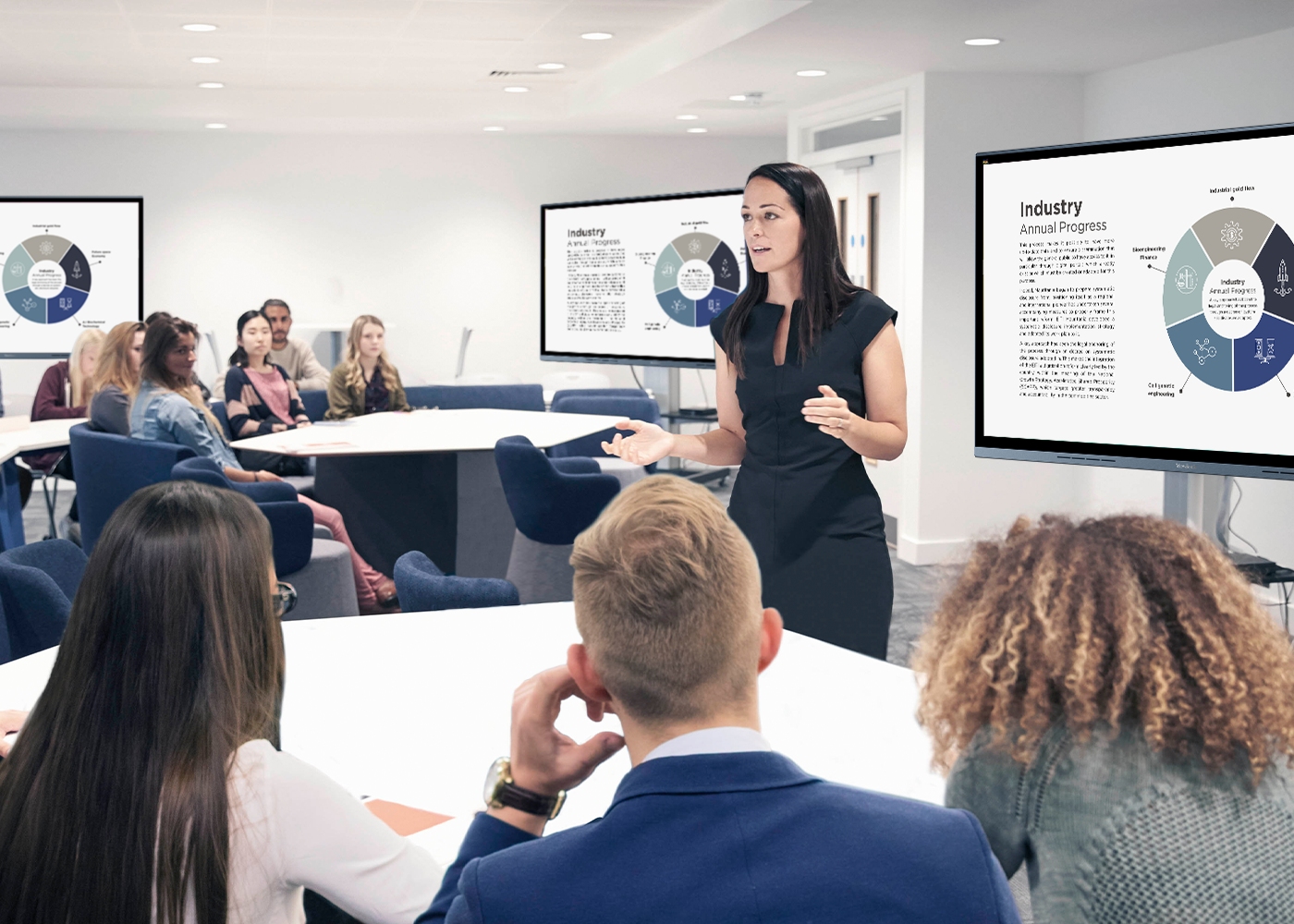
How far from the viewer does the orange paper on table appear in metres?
1.55

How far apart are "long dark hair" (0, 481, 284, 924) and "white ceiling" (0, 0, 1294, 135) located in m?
4.45

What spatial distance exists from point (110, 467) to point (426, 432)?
1349 millimetres

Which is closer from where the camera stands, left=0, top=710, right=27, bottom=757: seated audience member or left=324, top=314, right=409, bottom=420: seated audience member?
left=0, top=710, right=27, bottom=757: seated audience member

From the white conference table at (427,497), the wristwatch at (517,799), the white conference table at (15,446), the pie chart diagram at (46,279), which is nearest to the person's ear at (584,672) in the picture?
the wristwatch at (517,799)

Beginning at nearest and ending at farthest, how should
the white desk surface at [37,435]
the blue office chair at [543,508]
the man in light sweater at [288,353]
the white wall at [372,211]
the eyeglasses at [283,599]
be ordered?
the eyeglasses at [283,599] < the blue office chair at [543,508] < the white desk surface at [37,435] < the man in light sweater at [288,353] < the white wall at [372,211]

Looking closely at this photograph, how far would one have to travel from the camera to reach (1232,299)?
3.56 meters

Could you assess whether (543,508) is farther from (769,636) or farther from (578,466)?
(769,636)

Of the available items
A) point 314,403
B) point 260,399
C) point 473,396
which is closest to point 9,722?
point 260,399

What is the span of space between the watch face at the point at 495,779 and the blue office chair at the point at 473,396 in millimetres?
6205

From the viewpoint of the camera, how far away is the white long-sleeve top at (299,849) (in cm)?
125

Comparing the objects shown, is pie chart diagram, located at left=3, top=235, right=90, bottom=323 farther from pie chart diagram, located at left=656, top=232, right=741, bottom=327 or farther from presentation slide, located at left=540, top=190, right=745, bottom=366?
pie chart diagram, located at left=656, top=232, right=741, bottom=327

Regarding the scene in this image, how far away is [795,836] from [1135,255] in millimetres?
3342

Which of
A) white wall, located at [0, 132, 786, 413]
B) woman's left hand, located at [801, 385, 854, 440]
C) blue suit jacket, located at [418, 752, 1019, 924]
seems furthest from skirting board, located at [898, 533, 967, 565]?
blue suit jacket, located at [418, 752, 1019, 924]

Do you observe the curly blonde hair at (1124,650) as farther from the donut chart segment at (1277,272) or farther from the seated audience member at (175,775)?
the donut chart segment at (1277,272)
